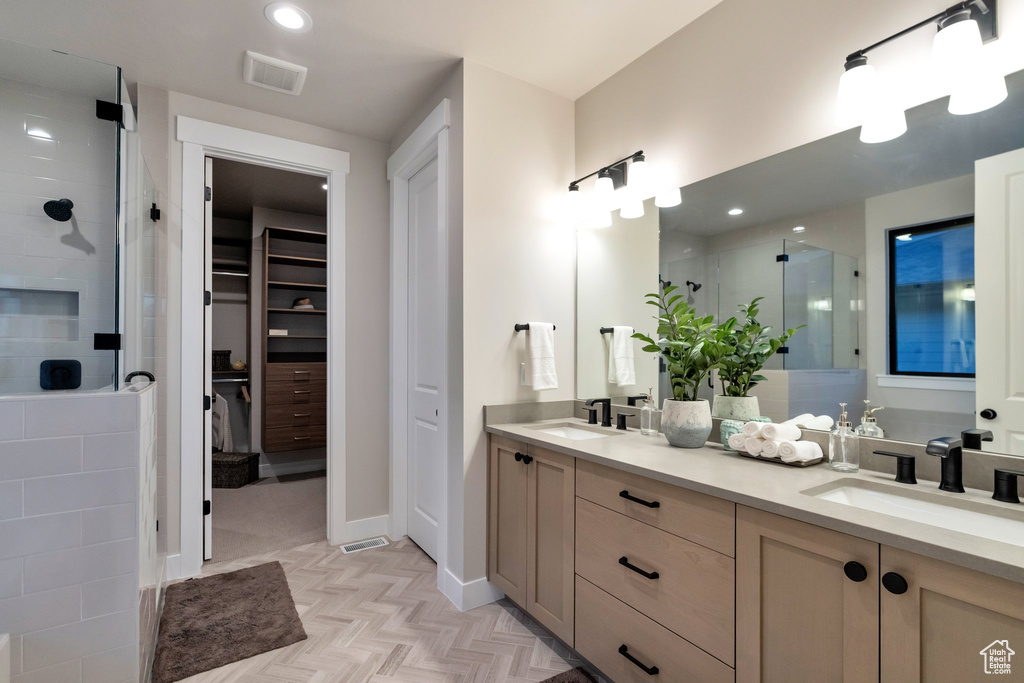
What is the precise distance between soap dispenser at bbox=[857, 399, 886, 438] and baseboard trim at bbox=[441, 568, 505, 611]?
66.0 inches

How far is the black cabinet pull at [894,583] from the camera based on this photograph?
94cm

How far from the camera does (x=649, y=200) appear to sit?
2.26 meters

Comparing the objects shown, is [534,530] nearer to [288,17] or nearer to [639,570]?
[639,570]

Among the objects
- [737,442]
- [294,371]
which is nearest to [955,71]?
[737,442]

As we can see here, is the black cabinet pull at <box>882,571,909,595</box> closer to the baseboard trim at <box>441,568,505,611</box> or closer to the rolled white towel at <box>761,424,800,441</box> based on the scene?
the rolled white towel at <box>761,424,800,441</box>

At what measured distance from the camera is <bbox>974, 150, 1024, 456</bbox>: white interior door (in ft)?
4.02

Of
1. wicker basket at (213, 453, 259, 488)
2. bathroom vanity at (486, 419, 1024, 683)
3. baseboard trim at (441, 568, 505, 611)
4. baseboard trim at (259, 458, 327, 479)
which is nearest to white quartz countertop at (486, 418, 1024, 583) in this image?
bathroom vanity at (486, 419, 1024, 683)

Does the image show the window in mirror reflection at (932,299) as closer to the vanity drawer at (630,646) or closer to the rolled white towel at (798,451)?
the rolled white towel at (798,451)

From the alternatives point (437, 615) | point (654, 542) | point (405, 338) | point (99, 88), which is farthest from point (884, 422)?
point (99, 88)

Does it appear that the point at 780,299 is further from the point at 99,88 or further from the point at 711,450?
the point at 99,88

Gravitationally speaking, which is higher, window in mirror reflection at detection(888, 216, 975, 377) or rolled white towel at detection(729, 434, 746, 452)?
window in mirror reflection at detection(888, 216, 975, 377)

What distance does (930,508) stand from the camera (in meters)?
1.22

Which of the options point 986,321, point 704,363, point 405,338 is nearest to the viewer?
point 986,321

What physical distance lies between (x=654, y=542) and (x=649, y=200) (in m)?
1.52
